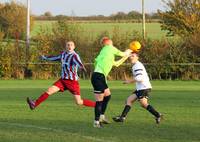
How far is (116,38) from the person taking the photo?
46531 millimetres

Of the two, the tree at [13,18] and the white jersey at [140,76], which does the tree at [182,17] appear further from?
the white jersey at [140,76]

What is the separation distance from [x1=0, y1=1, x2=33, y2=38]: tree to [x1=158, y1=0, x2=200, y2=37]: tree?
44.8 ft

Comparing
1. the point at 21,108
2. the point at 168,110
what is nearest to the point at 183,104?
the point at 168,110

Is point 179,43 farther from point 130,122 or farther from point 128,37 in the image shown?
point 130,122

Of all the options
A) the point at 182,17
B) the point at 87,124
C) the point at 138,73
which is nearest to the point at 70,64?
the point at 87,124

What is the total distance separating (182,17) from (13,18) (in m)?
18.4

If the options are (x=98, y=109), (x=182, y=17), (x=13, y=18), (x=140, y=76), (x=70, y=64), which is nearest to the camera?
(x=98, y=109)

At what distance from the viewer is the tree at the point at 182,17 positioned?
48250 millimetres

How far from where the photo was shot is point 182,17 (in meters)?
48.7

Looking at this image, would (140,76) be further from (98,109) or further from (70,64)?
(70,64)

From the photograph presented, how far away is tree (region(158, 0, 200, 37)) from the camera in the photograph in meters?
48.2

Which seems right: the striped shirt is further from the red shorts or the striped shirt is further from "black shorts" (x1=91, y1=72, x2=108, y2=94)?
"black shorts" (x1=91, y1=72, x2=108, y2=94)

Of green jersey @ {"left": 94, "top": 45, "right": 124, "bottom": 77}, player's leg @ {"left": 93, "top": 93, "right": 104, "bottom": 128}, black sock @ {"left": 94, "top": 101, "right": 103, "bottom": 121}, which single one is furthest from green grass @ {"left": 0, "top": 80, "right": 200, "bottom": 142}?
green jersey @ {"left": 94, "top": 45, "right": 124, "bottom": 77}

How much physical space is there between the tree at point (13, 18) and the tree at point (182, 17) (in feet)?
44.8
